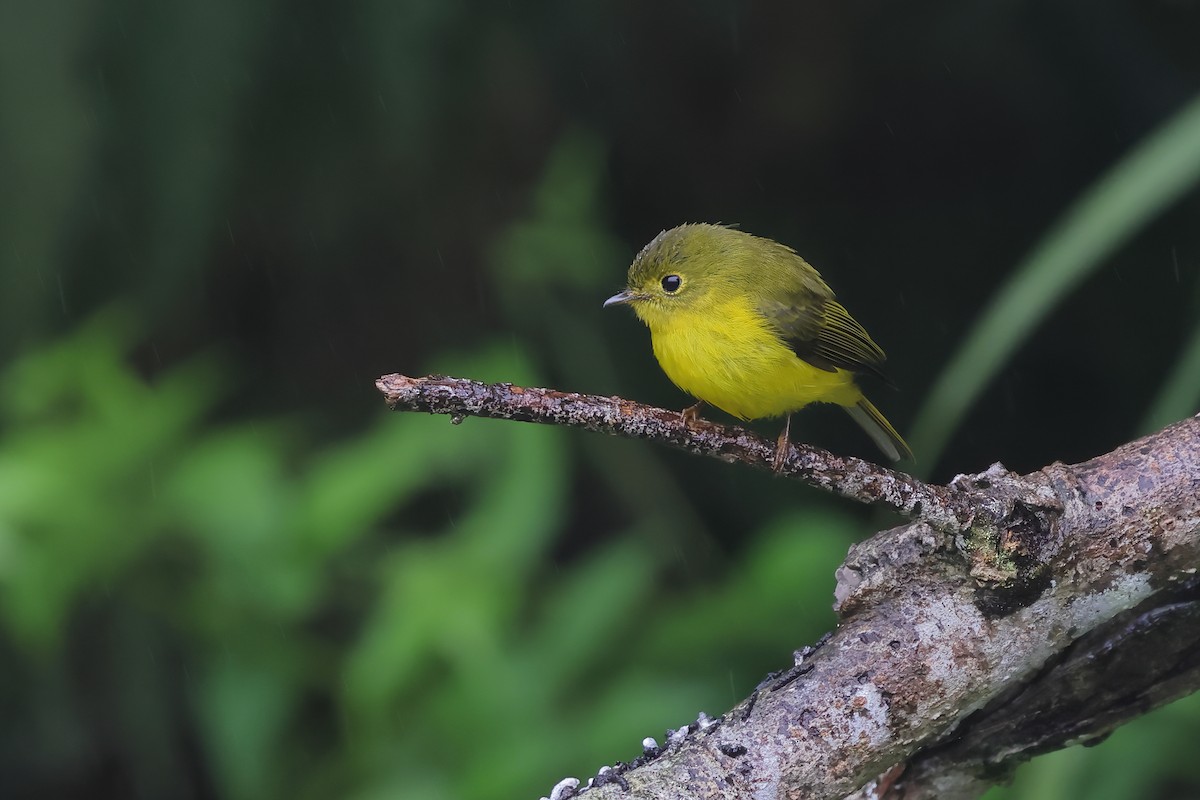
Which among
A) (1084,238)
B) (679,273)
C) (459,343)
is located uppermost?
(459,343)

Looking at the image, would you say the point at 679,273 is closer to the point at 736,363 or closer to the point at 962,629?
the point at 736,363

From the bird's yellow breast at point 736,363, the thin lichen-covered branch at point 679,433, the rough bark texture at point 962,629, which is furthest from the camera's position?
the bird's yellow breast at point 736,363

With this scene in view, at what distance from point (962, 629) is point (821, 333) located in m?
1.17

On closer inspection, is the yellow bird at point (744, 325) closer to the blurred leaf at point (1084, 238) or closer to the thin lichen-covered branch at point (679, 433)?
the blurred leaf at point (1084, 238)

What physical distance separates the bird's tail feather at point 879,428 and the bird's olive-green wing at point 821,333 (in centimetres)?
34

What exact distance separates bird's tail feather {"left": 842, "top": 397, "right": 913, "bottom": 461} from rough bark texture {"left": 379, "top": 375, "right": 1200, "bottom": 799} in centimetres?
140

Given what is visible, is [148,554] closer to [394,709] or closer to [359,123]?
[394,709]

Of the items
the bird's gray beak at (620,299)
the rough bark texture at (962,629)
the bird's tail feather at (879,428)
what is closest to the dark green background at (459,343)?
the bird's tail feather at (879,428)

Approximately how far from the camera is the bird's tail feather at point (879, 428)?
3074 millimetres

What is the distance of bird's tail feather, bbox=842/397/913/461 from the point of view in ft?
10.1

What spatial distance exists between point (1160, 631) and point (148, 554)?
7.66 feet

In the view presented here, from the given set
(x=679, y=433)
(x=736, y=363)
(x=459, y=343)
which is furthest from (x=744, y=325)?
(x=459, y=343)

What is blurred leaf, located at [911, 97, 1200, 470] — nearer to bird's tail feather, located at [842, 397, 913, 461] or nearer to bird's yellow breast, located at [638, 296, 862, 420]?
bird's tail feather, located at [842, 397, 913, 461]

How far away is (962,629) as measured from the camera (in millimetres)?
1527
